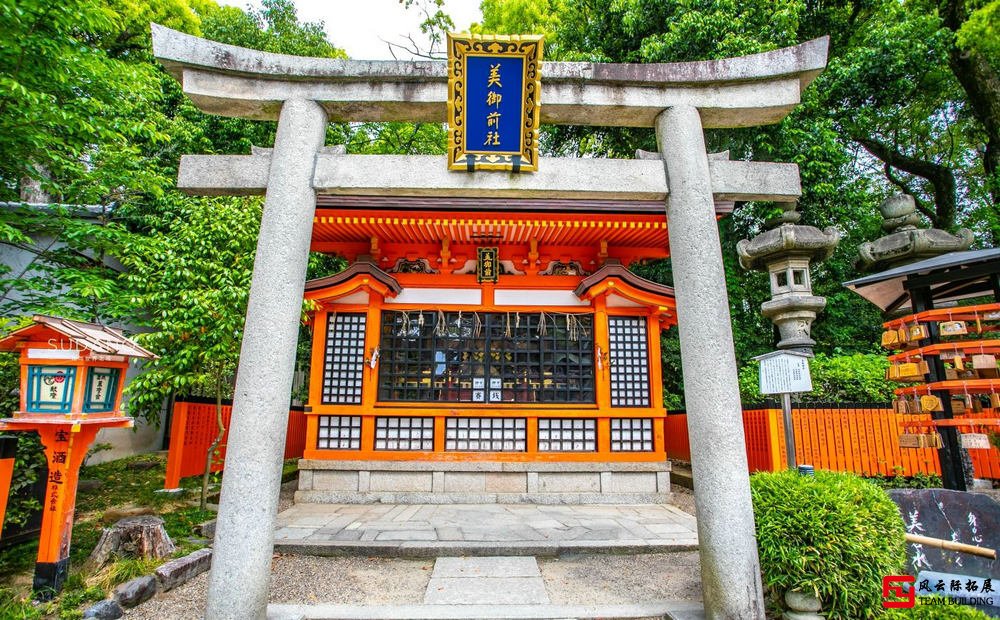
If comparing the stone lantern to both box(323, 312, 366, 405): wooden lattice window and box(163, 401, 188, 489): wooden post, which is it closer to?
box(323, 312, 366, 405): wooden lattice window

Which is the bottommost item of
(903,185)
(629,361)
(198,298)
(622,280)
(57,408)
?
(57,408)

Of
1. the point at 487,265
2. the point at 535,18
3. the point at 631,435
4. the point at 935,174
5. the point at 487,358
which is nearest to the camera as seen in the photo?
the point at 631,435

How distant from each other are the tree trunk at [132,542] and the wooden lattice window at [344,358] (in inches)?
144

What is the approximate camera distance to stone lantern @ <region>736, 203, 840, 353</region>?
27.3ft

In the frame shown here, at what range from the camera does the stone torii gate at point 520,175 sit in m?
3.64

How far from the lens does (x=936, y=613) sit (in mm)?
3189

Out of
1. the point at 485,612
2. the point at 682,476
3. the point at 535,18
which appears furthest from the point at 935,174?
the point at 485,612

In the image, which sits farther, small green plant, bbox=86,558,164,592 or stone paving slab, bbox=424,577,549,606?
stone paving slab, bbox=424,577,549,606

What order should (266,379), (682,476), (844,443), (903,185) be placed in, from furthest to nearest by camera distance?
(903,185)
(682,476)
(844,443)
(266,379)

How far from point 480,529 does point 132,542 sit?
3.67 m

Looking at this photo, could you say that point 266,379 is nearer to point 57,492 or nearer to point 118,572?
point 57,492

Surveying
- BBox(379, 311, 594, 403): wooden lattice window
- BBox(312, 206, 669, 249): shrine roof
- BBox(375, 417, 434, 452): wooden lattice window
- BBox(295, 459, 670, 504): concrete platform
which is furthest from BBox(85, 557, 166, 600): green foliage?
BBox(312, 206, 669, 249): shrine roof

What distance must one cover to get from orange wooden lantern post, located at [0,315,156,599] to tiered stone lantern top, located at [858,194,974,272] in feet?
37.1

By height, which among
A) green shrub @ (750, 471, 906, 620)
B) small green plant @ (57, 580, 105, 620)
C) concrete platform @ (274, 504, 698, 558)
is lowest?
concrete platform @ (274, 504, 698, 558)
